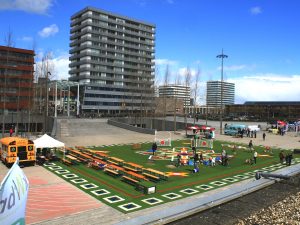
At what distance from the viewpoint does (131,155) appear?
112 ft

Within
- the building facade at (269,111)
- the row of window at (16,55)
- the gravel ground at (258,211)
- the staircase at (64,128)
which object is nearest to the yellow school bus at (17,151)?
the gravel ground at (258,211)

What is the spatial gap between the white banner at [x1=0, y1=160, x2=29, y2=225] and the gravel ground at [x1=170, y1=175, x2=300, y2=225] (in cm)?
758

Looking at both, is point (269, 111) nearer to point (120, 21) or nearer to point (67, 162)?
point (120, 21)

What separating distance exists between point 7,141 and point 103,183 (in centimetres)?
1090

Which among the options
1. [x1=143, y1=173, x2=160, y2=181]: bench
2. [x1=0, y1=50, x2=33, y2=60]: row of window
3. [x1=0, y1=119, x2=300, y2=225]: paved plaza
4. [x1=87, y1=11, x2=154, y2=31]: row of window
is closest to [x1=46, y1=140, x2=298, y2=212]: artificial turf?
[x1=143, y1=173, x2=160, y2=181]: bench

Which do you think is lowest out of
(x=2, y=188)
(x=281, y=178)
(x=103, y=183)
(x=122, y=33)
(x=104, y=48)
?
(x=103, y=183)

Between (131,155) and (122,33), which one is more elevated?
(122,33)

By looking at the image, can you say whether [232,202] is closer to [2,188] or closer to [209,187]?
[209,187]

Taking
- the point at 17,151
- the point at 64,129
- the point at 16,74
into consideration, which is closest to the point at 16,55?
the point at 16,74

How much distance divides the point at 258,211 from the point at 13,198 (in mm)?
11677

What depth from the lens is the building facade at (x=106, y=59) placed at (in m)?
123

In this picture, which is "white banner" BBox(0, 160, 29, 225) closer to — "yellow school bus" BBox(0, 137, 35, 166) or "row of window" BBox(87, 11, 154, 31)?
"yellow school bus" BBox(0, 137, 35, 166)

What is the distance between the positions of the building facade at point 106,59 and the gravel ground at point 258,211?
333 ft

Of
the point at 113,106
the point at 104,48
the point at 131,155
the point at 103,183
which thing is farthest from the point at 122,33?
the point at 103,183
